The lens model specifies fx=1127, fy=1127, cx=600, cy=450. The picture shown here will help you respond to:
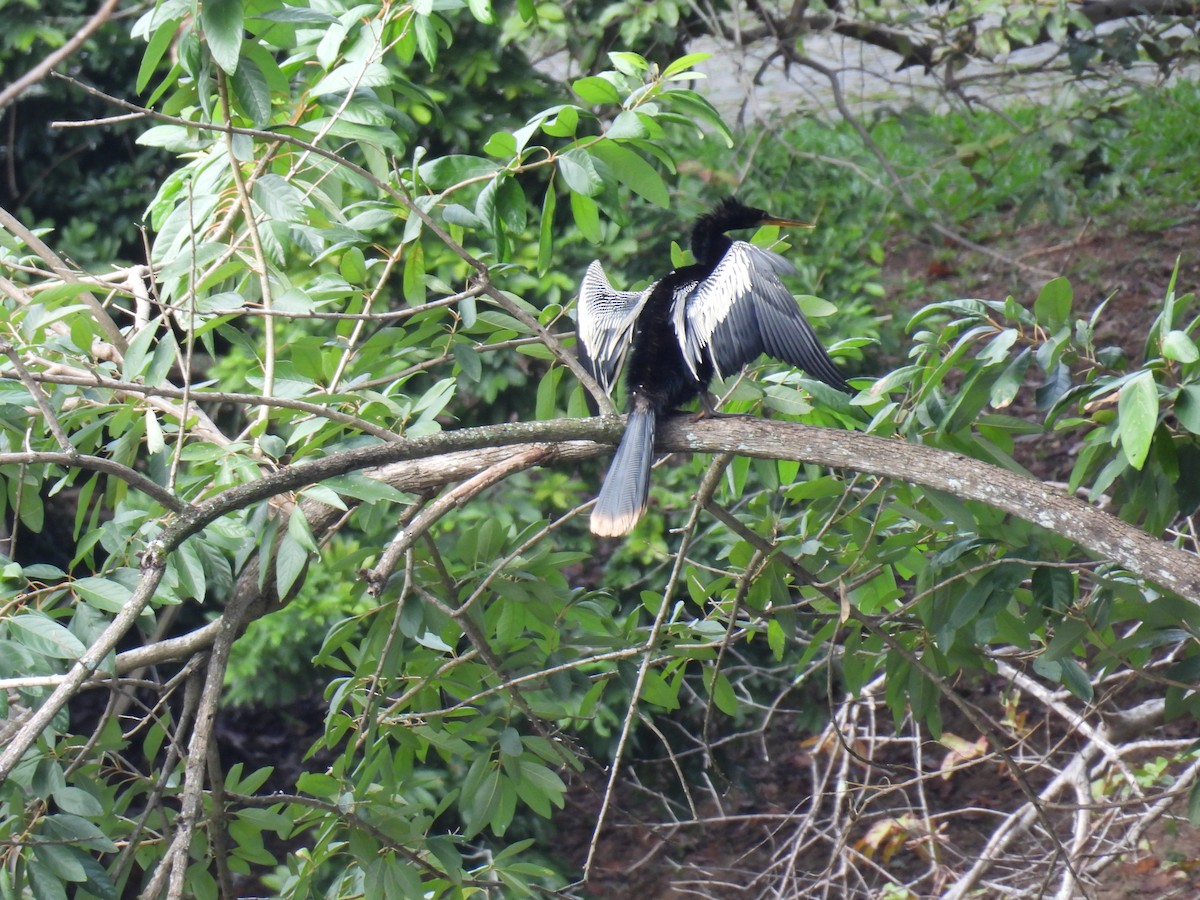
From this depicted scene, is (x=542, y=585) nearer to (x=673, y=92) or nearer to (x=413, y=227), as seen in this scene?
(x=413, y=227)

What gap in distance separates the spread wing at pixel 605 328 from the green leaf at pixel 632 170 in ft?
1.97

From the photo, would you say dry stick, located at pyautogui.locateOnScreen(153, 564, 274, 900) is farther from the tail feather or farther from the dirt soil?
the dirt soil

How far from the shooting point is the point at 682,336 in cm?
261

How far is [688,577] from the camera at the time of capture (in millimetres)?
2348

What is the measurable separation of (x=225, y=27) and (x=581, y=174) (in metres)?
0.61

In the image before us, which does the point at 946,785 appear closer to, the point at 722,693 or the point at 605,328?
the point at 722,693

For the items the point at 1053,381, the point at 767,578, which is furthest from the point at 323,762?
the point at 1053,381

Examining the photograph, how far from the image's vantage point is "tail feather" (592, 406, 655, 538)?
2293 mm

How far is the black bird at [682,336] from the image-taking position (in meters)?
2.31

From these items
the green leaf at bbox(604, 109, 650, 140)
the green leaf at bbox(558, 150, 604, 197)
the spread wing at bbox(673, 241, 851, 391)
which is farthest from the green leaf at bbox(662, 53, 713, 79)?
the spread wing at bbox(673, 241, 851, 391)

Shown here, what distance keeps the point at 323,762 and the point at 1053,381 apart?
401 cm

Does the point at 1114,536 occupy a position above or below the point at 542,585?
above

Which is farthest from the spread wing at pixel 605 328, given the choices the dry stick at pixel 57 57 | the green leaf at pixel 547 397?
the dry stick at pixel 57 57

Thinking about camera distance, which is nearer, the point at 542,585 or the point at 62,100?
the point at 542,585
